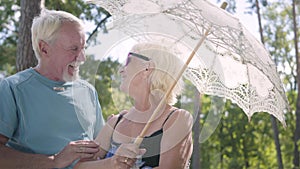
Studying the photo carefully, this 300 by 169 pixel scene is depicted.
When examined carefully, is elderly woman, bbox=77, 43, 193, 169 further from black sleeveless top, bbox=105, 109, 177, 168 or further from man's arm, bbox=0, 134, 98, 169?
man's arm, bbox=0, 134, 98, 169

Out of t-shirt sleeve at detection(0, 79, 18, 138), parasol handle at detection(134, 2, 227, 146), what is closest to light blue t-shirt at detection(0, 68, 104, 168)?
t-shirt sleeve at detection(0, 79, 18, 138)

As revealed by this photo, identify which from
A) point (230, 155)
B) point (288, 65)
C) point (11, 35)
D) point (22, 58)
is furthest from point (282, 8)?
point (22, 58)

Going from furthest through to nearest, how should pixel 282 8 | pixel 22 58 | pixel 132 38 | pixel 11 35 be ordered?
pixel 282 8
pixel 11 35
pixel 22 58
pixel 132 38

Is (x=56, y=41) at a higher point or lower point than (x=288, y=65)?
higher

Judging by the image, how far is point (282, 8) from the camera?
17625mm

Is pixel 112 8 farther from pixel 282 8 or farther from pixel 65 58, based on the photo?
pixel 282 8

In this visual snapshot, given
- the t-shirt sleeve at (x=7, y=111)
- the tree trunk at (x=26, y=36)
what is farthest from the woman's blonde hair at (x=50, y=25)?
the tree trunk at (x=26, y=36)

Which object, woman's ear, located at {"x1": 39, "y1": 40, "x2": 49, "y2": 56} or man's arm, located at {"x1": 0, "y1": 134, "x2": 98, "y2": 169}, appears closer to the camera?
man's arm, located at {"x1": 0, "y1": 134, "x2": 98, "y2": 169}

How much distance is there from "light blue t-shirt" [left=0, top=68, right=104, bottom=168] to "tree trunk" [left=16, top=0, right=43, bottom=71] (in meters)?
2.01

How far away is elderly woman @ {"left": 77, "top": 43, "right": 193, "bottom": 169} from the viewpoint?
2.48 metres

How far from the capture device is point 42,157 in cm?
280

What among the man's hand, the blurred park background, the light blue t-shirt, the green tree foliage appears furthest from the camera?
the blurred park background

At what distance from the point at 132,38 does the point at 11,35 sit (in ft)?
37.1

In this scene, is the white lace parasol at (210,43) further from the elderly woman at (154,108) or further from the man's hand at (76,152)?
the man's hand at (76,152)
